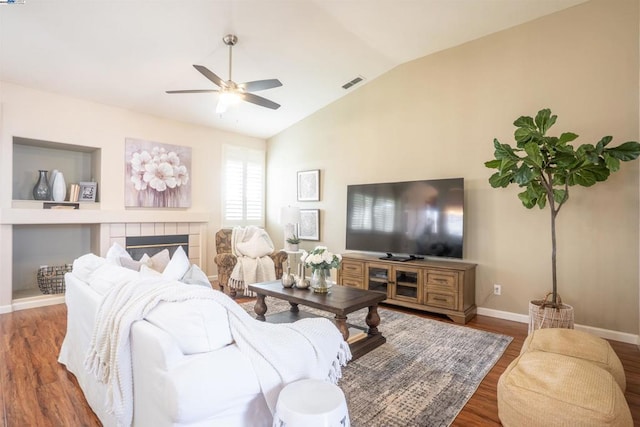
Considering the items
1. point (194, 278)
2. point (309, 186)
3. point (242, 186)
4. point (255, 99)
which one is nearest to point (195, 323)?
point (194, 278)

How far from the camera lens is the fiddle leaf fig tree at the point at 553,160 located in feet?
9.11

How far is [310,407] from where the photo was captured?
3.79 feet

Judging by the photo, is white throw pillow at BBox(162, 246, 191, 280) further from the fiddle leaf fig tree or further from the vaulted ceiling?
the fiddle leaf fig tree

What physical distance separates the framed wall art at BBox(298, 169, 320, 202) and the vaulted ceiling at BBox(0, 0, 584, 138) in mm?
1532

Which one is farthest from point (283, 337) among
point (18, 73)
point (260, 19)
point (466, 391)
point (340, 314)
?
point (18, 73)

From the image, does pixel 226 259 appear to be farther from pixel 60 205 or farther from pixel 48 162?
pixel 48 162

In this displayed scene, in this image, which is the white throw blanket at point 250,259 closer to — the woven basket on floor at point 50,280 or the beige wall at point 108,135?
the beige wall at point 108,135

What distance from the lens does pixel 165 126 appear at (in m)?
A: 5.26

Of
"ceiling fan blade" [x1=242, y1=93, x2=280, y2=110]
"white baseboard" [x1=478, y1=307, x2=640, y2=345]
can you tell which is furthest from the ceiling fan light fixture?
"white baseboard" [x1=478, y1=307, x2=640, y2=345]

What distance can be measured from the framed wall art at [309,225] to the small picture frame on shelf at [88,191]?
3087mm

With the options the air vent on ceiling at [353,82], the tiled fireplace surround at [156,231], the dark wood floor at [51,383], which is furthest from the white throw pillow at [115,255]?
the air vent on ceiling at [353,82]

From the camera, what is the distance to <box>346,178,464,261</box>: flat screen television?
13.0 ft

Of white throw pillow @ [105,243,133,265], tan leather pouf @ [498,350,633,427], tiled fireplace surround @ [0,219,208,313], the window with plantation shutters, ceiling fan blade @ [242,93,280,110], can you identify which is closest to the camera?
tan leather pouf @ [498,350,633,427]

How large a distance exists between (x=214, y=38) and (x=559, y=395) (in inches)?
159
